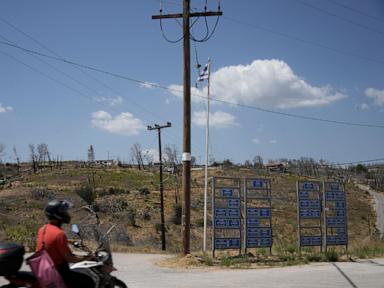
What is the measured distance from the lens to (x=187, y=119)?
696 inches

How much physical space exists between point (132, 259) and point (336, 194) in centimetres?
867

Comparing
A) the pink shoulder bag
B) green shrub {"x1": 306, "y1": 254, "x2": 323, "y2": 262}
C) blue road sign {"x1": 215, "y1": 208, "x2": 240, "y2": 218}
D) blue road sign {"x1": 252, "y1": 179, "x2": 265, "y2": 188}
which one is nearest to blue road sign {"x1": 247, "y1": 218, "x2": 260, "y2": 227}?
blue road sign {"x1": 215, "y1": 208, "x2": 240, "y2": 218}

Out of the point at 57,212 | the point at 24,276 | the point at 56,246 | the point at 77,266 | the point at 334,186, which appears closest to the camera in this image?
the point at 24,276

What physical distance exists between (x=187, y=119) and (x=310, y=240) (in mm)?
7107

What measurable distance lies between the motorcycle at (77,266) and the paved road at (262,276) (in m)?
4.91

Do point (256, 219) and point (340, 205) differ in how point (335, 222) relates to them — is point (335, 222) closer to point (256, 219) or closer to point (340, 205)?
point (340, 205)

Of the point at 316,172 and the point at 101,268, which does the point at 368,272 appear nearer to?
the point at 101,268

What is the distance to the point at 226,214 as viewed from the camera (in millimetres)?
17953

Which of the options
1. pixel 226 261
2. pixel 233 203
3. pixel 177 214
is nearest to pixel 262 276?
pixel 226 261

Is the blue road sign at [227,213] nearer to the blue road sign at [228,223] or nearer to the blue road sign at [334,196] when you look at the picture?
the blue road sign at [228,223]

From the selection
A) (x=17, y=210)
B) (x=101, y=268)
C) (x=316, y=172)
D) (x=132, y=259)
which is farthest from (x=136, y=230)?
(x=316, y=172)

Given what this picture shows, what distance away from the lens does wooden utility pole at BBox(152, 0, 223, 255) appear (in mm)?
17328

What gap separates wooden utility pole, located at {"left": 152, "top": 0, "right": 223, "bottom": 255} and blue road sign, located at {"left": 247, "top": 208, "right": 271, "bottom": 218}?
2330 mm

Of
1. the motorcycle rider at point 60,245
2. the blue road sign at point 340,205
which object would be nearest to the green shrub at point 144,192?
the blue road sign at point 340,205
